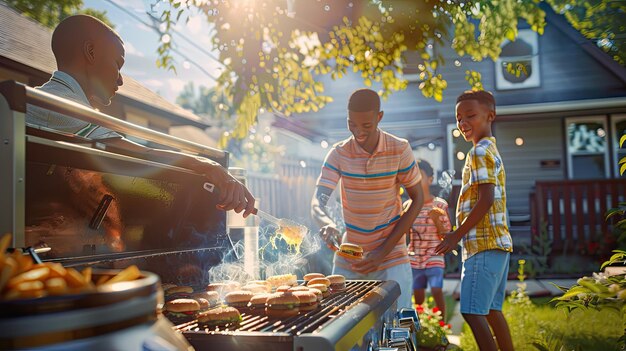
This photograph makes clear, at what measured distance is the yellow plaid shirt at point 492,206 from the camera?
3.69m

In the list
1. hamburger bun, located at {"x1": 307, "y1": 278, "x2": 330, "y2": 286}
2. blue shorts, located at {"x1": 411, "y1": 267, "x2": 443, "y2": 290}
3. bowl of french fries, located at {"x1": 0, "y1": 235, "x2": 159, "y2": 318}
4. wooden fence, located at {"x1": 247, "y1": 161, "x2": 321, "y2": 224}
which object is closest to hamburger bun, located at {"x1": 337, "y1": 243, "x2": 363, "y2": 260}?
hamburger bun, located at {"x1": 307, "y1": 278, "x2": 330, "y2": 286}

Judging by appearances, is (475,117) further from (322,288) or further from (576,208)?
(576,208)

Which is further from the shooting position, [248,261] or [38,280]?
[248,261]

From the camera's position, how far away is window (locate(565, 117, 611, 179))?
15.1 metres

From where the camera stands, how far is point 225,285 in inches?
106

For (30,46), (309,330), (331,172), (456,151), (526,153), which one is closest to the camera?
(309,330)

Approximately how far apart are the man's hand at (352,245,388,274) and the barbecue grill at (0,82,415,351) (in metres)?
0.57

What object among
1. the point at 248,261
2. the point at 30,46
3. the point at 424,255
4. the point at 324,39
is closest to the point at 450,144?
the point at 324,39

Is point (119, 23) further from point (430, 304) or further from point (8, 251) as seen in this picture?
point (8, 251)

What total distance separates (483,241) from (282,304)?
1969 mm

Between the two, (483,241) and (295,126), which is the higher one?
(295,126)

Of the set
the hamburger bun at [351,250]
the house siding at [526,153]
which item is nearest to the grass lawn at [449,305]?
the hamburger bun at [351,250]

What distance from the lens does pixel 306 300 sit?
2238 mm

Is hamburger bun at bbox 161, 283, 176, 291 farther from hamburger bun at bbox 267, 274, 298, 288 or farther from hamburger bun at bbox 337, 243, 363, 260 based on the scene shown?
hamburger bun at bbox 337, 243, 363, 260
